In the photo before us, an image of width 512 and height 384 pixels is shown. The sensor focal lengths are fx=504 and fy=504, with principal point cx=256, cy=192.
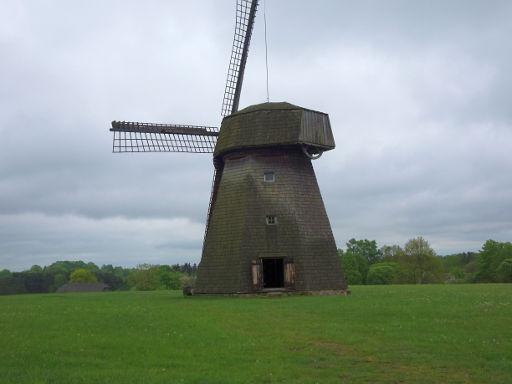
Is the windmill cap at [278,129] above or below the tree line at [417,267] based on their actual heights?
above

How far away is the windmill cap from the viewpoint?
28.4 metres

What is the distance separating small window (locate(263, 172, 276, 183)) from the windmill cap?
1.67 metres

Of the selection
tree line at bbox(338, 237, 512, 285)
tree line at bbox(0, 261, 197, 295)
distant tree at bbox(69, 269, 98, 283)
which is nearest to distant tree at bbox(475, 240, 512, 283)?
tree line at bbox(338, 237, 512, 285)

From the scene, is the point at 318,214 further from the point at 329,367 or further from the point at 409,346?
the point at 329,367

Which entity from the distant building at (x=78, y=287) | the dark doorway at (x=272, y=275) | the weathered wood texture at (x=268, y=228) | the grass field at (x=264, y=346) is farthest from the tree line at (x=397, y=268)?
the grass field at (x=264, y=346)

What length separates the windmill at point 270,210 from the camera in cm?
2731

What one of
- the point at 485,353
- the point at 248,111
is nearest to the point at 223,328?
the point at 485,353

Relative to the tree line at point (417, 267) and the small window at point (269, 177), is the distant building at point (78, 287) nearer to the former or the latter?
the tree line at point (417, 267)

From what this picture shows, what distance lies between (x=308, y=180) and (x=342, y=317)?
13782 mm

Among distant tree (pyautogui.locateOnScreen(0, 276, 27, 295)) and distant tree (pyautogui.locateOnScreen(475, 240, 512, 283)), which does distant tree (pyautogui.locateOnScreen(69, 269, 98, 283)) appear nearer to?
distant tree (pyautogui.locateOnScreen(0, 276, 27, 295))

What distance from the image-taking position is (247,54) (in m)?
35.1

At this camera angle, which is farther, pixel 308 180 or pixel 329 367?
pixel 308 180

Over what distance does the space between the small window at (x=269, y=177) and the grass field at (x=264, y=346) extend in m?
11.3

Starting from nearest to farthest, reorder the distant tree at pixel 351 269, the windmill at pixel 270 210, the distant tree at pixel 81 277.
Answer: the windmill at pixel 270 210, the distant tree at pixel 351 269, the distant tree at pixel 81 277
